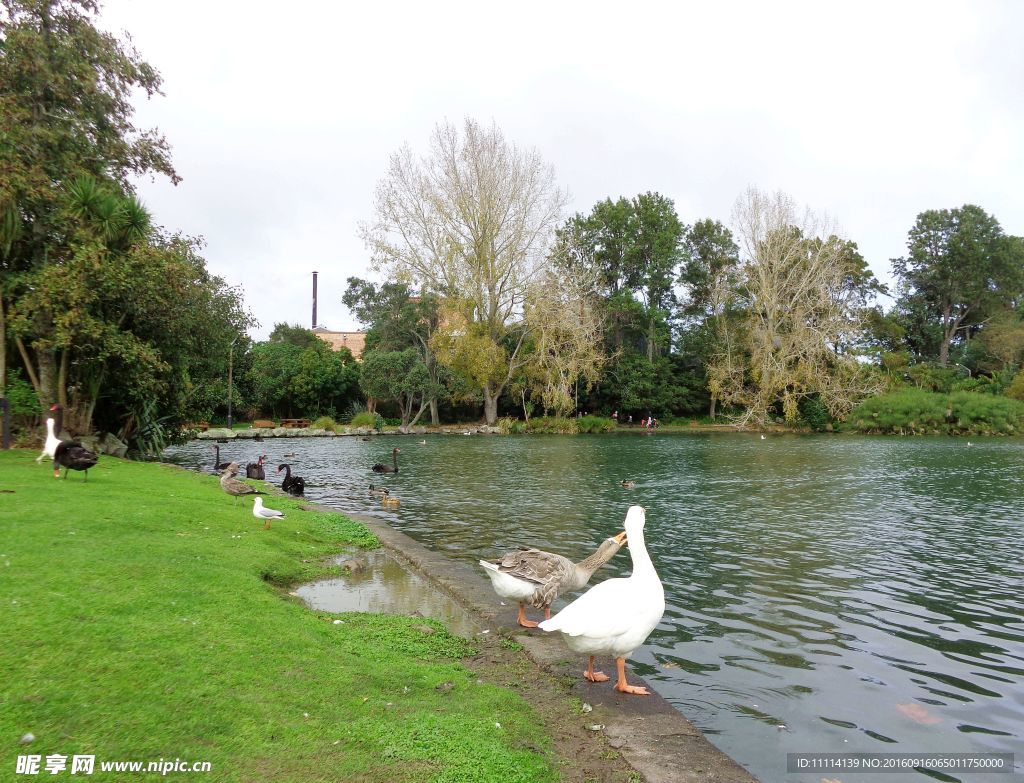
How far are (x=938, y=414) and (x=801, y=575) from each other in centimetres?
4782

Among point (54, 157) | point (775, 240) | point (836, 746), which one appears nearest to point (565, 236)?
point (775, 240)

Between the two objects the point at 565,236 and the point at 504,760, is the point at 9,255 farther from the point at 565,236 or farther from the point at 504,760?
the point at 565,236

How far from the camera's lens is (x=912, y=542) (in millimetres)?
12375

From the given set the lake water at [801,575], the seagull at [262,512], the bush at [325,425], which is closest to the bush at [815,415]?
the lake water at [801,575]

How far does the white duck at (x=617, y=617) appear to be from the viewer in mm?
4922

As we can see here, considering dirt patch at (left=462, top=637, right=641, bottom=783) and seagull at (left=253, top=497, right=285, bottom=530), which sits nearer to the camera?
dirt patch at (left=462, top=637, right=641, bottom=783)

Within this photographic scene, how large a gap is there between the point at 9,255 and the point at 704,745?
2144cm

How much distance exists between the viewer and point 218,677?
416 centimetres

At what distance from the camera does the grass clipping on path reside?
3410mm

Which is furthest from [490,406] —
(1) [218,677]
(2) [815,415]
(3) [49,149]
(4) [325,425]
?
(1) [218,677]

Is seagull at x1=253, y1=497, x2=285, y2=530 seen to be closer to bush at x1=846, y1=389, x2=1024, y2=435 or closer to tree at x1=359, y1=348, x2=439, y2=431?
tree at x1=359, y1=348, x2=439, y2=431

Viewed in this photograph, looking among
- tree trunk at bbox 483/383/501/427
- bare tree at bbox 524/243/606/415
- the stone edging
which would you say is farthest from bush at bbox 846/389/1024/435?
the stone edging

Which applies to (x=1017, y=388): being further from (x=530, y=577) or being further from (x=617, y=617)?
(x=617, y=617)

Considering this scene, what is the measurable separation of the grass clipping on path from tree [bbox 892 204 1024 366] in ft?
244
